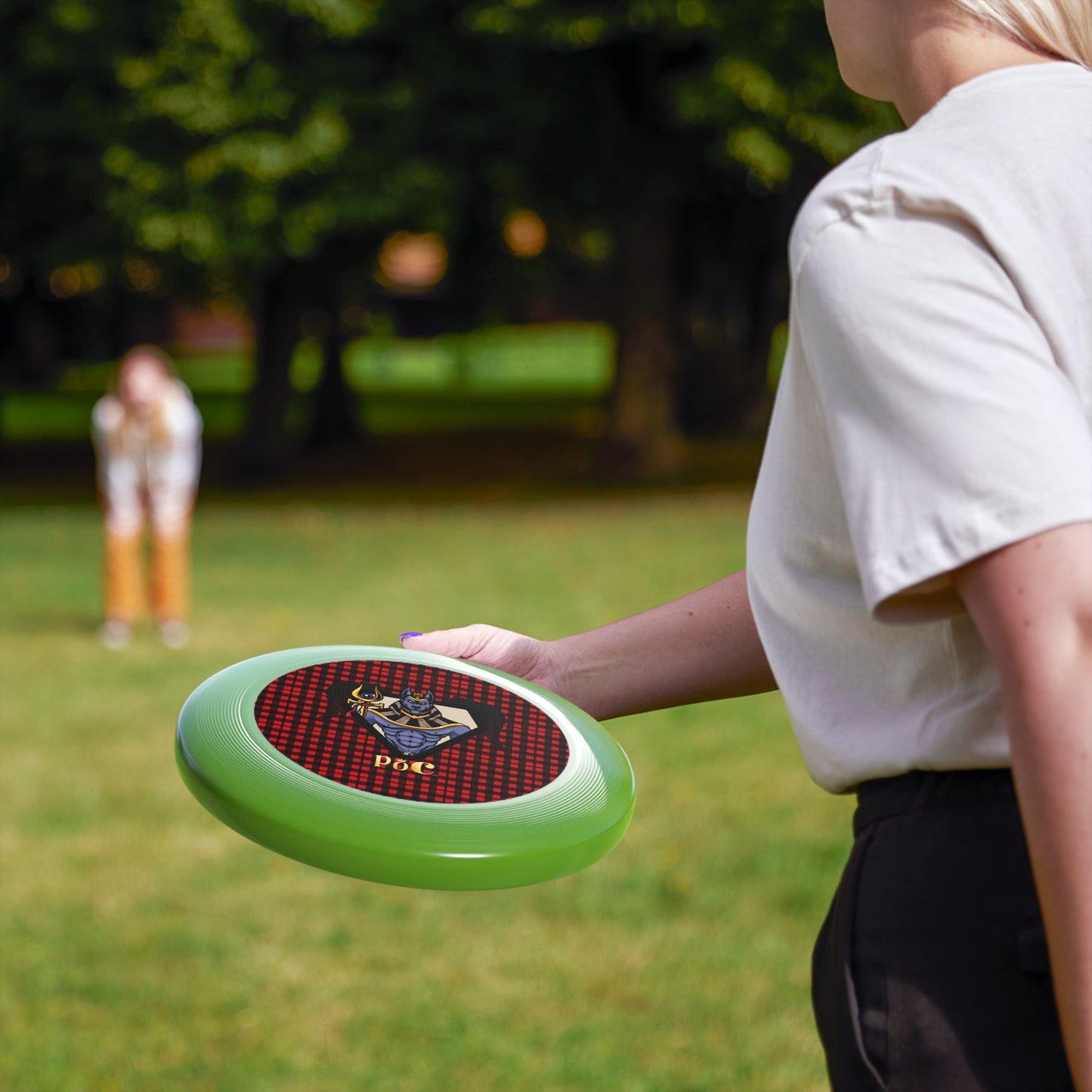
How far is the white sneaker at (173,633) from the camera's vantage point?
9.79 m

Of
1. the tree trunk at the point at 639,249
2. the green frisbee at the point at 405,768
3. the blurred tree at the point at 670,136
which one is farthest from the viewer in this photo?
the tree trunk at the point at 639,249

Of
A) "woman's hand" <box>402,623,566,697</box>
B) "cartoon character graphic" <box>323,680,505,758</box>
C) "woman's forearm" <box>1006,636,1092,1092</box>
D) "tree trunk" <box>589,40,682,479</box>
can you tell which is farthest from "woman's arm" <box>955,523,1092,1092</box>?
"tree trunk" <box>589,40,682,479</box>

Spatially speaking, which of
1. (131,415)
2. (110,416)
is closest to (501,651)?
(131,415)

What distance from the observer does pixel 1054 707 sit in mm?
1047

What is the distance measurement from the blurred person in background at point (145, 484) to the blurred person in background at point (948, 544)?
8611mm

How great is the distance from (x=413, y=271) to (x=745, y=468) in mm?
52889

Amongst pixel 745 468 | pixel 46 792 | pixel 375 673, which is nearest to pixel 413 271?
pixel 745 468

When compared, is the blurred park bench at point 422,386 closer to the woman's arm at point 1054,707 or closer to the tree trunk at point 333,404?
the tree trunk at point 333,404

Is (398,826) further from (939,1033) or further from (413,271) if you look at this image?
(413,271)

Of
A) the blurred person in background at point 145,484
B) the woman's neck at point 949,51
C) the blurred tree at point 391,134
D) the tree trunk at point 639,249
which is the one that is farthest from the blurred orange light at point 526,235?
the woman's neck at point 949,51

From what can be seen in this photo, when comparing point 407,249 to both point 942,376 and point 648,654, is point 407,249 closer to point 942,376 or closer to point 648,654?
point 648,654

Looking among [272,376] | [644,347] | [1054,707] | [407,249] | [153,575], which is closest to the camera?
[1054,707]

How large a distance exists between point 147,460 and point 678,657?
8514 millimetres

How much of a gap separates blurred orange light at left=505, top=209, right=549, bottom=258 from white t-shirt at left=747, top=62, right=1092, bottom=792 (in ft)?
65.9
